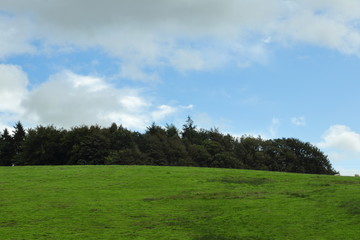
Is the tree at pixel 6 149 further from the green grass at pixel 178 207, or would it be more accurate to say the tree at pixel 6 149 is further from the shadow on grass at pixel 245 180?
the shadow on grass at pixel 245 180

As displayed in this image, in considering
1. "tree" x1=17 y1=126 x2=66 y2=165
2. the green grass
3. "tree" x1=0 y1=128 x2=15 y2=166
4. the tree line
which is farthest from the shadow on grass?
"tree" x1=0 y1=128 x2=15 y2=166

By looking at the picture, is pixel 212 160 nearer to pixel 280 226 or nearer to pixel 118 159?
pixel 118 159

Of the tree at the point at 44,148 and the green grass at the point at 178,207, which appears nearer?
Result: the green grass at the point at 178,207

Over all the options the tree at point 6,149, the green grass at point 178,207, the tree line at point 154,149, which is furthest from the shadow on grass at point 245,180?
the tree at point 6,149

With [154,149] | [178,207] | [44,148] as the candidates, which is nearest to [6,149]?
[44,148]

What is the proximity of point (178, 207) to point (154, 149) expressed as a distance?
6607 cm

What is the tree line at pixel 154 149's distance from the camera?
80688mm

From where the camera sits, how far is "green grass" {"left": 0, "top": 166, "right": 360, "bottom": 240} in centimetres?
1945

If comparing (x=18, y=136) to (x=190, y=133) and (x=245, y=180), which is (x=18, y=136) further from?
(x=245, y=180)

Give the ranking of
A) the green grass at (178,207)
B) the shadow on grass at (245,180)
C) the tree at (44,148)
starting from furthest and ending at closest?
the tree at (44,148)
the shadow on grass at (245,180)
the green grass at (178,207)

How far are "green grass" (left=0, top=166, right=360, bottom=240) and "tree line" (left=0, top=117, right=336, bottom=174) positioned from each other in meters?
42.5

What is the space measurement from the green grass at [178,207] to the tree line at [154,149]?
42.5 meters

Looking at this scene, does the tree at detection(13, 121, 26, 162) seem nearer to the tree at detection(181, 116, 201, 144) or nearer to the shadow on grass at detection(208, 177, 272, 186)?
the tree at detection(181, 116, 201, 144)

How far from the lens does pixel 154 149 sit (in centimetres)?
9106
